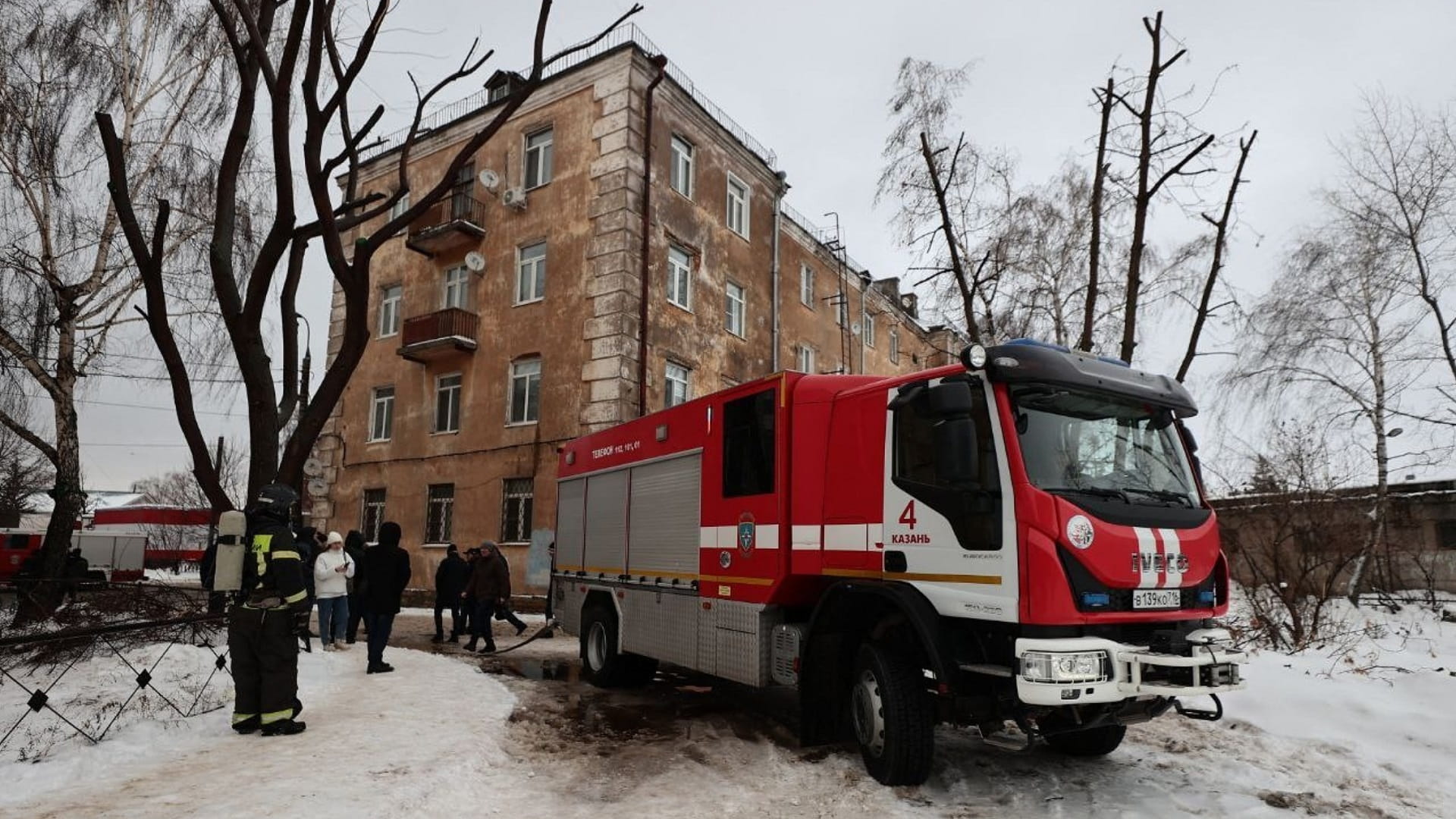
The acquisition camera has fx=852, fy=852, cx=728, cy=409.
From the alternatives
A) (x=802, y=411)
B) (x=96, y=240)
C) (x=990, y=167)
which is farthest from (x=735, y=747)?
(x=96, y=240)

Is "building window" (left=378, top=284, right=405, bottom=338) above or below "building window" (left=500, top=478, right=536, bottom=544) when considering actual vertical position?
above

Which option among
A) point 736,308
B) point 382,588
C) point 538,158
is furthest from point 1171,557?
point 538,158

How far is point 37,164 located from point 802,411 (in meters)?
13.6

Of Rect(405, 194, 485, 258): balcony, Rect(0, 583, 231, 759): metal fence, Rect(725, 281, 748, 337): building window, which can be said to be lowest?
Rect(0, 583, 231, 759): metal fence

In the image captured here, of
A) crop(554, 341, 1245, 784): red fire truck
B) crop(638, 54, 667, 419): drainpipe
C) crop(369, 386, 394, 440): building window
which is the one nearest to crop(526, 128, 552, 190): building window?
crop(638, 54, 667, 419): drainpipe

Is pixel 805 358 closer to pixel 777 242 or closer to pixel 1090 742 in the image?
pixel 777 242

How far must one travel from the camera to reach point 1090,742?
22.0 feet

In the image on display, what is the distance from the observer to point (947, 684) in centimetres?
551

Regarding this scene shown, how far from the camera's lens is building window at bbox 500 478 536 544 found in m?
20.7

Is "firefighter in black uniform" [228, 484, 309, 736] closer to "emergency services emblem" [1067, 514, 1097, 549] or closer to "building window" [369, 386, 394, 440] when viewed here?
"emergency services emblem" [1067, 514, 1097, 549]

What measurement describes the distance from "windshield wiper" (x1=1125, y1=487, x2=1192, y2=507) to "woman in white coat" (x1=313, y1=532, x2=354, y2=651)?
31.4ft

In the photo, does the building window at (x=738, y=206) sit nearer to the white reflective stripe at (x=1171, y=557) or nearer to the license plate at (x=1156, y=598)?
the white reflective stripe at (x=1171, y=557)

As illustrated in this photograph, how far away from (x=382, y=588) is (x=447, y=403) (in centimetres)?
1333

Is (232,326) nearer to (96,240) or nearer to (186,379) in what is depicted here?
(186,379)
